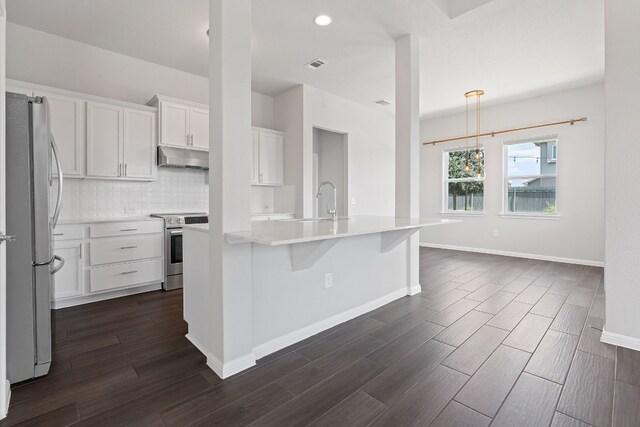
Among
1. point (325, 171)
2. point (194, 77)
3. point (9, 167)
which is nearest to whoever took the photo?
point (9, 167)

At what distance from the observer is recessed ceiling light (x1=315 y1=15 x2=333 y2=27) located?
10.3 feet

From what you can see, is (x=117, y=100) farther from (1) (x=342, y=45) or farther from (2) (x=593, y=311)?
(2) (x=593, y=311)

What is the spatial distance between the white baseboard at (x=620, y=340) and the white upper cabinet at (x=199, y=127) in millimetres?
4440

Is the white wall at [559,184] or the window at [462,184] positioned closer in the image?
the white wall at [559,184]

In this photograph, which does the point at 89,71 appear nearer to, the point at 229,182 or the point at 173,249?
the point at 173,249

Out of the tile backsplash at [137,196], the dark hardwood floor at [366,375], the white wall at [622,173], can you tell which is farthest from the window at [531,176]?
the tile backsplash at [137,196]

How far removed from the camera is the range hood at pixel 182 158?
3.82m

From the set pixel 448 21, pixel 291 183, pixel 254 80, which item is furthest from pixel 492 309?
pixel 254 80

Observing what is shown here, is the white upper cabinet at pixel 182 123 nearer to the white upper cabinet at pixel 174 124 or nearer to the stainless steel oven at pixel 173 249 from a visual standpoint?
the white upper cabinet at pixel 174 124

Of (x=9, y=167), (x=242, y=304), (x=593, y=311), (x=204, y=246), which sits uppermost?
(x=9, y=167)

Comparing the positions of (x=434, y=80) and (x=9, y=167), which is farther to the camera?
(x=434, y=80)

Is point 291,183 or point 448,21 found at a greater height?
point 448,21

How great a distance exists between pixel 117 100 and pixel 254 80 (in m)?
1.87

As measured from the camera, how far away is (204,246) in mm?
2170
